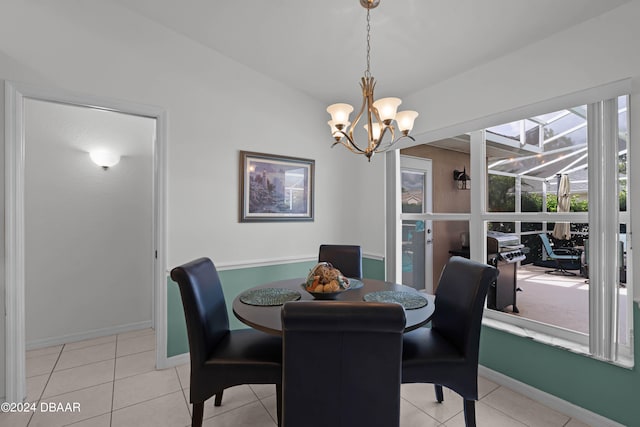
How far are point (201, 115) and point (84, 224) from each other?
168 centimetres

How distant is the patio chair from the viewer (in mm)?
2059

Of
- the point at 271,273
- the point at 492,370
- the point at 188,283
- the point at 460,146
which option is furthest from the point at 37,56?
the point at 492,370

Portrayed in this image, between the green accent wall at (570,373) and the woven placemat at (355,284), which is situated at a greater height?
the woven placemat at (355,284)

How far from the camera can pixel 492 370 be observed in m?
2.37

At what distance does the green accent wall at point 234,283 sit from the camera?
2588 millimetres

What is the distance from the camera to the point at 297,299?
1865mm

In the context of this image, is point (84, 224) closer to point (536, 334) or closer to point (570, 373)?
point (536, 334)

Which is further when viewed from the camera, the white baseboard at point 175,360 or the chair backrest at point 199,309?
the white baseboard at point 175,360

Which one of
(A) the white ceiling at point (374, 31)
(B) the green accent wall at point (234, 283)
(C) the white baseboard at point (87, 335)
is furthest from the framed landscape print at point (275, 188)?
(C) the white baseboard at point (87, 335)

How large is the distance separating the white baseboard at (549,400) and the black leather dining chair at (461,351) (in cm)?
80

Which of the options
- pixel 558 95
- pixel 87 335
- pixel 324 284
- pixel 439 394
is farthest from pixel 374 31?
pixel 87 335

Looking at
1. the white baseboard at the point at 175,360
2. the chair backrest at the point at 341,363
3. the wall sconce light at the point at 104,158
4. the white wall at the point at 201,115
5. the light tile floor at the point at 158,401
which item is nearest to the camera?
the chair backrest at the point at 341,363

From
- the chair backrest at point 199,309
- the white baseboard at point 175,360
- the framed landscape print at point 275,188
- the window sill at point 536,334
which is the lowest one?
the white baseboard at point 175,360

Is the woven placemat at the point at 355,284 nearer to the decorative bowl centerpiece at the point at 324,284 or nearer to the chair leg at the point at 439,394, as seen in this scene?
the decorative bowl centerpiece at the point at 324,284
